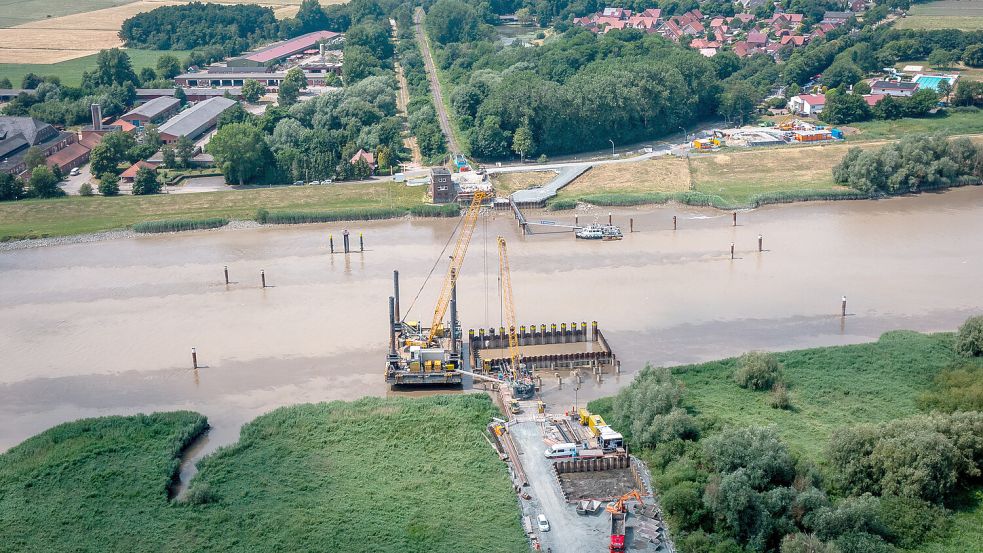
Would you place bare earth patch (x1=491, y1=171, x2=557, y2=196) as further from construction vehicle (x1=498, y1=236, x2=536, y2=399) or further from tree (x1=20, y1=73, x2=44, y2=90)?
tree (x1=20, y1=73, x2=44, y2=90)

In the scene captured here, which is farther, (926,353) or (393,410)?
(926,353)

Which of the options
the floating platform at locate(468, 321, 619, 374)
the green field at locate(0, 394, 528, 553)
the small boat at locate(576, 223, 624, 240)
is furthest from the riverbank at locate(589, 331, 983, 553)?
the small boat at locate(576, 223, 624, 240)

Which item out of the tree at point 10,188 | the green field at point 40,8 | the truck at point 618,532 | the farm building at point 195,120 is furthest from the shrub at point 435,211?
the green field at point 40,8

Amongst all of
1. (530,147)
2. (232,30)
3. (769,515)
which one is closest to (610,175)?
A: (530,147)

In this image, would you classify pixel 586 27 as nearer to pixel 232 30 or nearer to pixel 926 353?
pixel 232 30

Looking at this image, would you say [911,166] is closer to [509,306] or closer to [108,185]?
[509,306]

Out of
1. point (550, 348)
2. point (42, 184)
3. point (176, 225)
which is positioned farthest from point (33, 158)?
point (550, 348)
